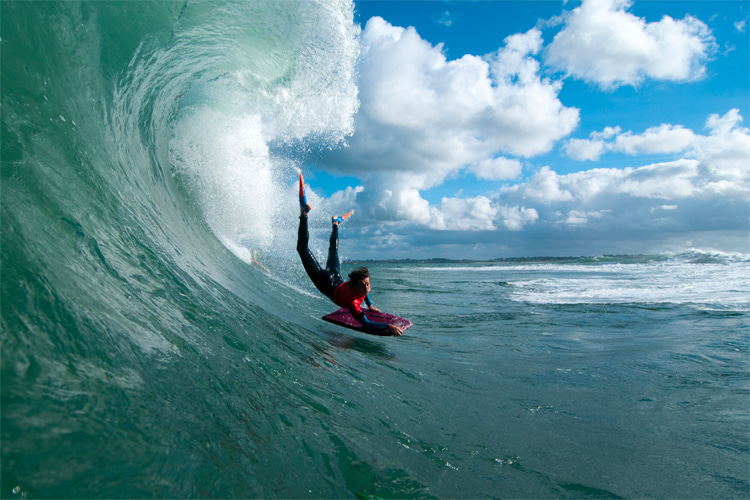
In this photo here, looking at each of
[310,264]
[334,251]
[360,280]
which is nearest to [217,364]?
[360,280]

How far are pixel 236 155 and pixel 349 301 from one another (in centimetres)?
633

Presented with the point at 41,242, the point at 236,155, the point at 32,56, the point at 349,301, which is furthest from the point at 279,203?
the point at 41,242

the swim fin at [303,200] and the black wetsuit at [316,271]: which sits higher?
the swim fin at [303,200]

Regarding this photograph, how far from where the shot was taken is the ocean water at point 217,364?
75.5 inches

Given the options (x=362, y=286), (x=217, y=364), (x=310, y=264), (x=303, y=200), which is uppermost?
(x=303, y=200)

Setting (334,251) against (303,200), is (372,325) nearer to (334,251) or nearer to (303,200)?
(334,251)

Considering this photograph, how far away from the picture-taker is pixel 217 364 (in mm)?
3023

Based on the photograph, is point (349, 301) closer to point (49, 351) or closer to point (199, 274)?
point (199, 274)

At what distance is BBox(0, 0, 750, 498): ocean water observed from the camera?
1.92 metres

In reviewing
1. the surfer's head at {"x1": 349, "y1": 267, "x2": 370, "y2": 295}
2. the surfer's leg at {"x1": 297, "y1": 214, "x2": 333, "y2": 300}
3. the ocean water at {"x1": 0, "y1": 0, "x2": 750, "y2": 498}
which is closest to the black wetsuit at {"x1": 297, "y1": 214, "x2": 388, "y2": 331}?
the surfer's leg at {"x1": 297, "y1": 214, "x2": 333, "y2": 300}

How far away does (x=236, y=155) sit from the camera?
1001 centimetres

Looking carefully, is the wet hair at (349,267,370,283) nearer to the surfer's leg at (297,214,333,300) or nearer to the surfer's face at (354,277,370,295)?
the surfer's face at (354,277,370,295)

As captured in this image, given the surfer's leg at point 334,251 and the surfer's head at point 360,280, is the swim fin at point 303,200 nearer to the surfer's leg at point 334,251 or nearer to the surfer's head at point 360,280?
the surfer's leg at point 334,251

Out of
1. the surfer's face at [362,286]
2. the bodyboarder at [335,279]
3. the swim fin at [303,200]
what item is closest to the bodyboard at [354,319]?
the bodyboarder at [335,279]
